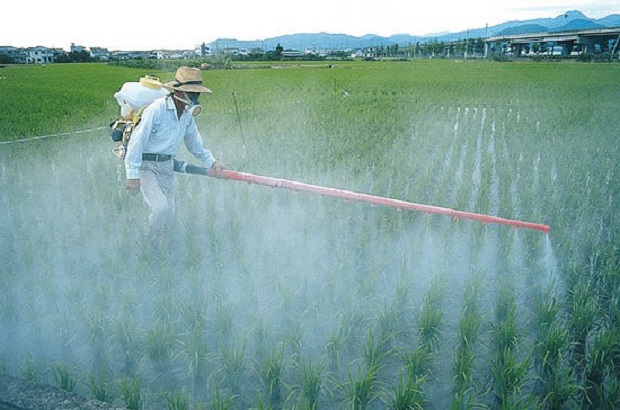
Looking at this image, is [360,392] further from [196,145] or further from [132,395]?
[196,145]

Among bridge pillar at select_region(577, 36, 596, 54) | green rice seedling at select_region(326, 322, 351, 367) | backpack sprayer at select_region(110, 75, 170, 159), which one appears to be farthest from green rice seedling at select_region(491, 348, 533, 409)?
bridge pillar at select_region(577, 36, 596, 54)

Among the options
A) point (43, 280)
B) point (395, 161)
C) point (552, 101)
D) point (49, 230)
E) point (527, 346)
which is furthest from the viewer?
point (552, 101)

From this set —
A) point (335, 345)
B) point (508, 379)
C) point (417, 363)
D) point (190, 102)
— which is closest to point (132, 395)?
point (335, 345)

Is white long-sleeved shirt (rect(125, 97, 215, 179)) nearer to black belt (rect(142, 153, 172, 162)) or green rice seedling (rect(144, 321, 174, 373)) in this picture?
black belt (rect(142, 153, 172, 162))

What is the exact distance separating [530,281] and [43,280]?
11.0 feet

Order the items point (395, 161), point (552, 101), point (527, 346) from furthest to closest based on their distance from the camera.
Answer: point (552, 101), point (395, 161), point (527, 346)

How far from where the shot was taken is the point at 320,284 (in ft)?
11.1

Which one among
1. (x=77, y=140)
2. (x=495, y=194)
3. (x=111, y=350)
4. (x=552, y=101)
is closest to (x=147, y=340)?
(x=111, y=350)

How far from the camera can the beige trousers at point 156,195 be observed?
362 cm

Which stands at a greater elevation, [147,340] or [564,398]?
[147,340]

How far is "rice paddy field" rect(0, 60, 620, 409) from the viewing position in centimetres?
240

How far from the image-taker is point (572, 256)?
3.66 m

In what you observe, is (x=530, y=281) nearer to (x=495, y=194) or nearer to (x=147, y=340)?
(x=495, y=194)

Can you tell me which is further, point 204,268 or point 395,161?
point 395,161
